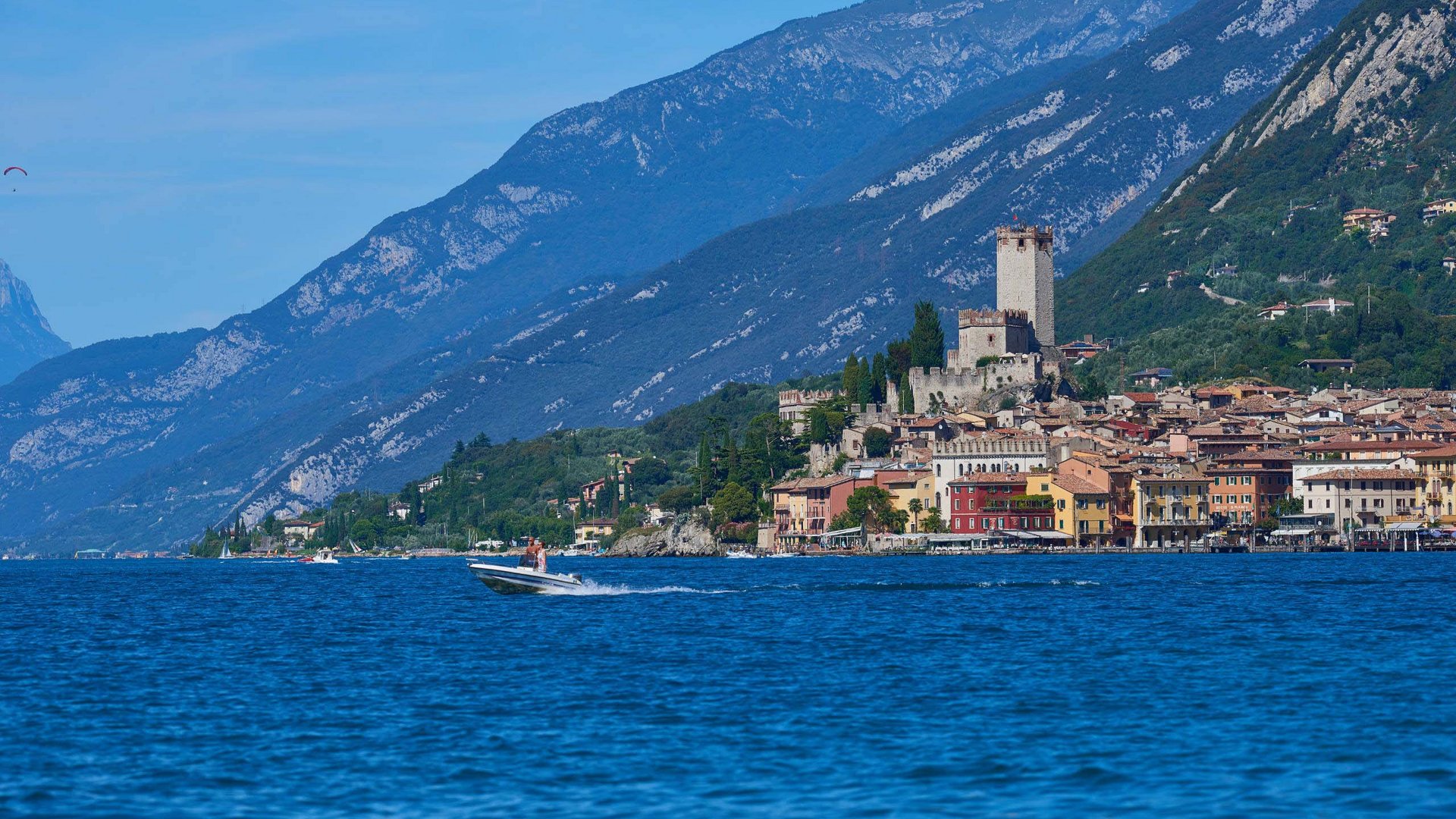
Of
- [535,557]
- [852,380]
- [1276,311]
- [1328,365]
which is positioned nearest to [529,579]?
[535,557]

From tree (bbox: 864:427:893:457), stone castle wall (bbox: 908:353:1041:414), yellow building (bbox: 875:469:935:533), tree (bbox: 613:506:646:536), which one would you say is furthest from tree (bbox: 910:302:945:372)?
tree (bbox: 613:506:646:536)

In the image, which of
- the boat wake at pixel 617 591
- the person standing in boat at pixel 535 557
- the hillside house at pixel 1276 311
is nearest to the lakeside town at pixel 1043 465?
the hillside house at pixel 1276 311

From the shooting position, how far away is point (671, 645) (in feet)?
181

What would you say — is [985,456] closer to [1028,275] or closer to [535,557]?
[1028,275]

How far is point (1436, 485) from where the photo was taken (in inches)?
4850

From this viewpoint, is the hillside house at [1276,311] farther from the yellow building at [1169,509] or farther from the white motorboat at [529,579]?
the white motorboat at [529,579]

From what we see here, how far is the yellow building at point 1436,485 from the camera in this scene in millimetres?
122750

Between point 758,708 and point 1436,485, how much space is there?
91.4 m

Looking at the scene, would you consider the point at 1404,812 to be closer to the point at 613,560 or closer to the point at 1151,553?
the point at 1151,553

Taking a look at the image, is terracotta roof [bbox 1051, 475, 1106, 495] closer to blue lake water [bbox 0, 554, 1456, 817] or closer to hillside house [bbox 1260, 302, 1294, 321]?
blue lake water [bbox 0, 554, 1456, 817]

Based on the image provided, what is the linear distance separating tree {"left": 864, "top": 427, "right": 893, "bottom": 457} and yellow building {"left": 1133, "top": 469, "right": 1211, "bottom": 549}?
24675 millimetres

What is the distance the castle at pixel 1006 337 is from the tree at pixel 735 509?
15161 mm

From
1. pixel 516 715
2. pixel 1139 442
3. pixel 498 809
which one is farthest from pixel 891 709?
pixel 1139 442

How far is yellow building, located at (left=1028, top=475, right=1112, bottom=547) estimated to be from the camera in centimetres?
12512
